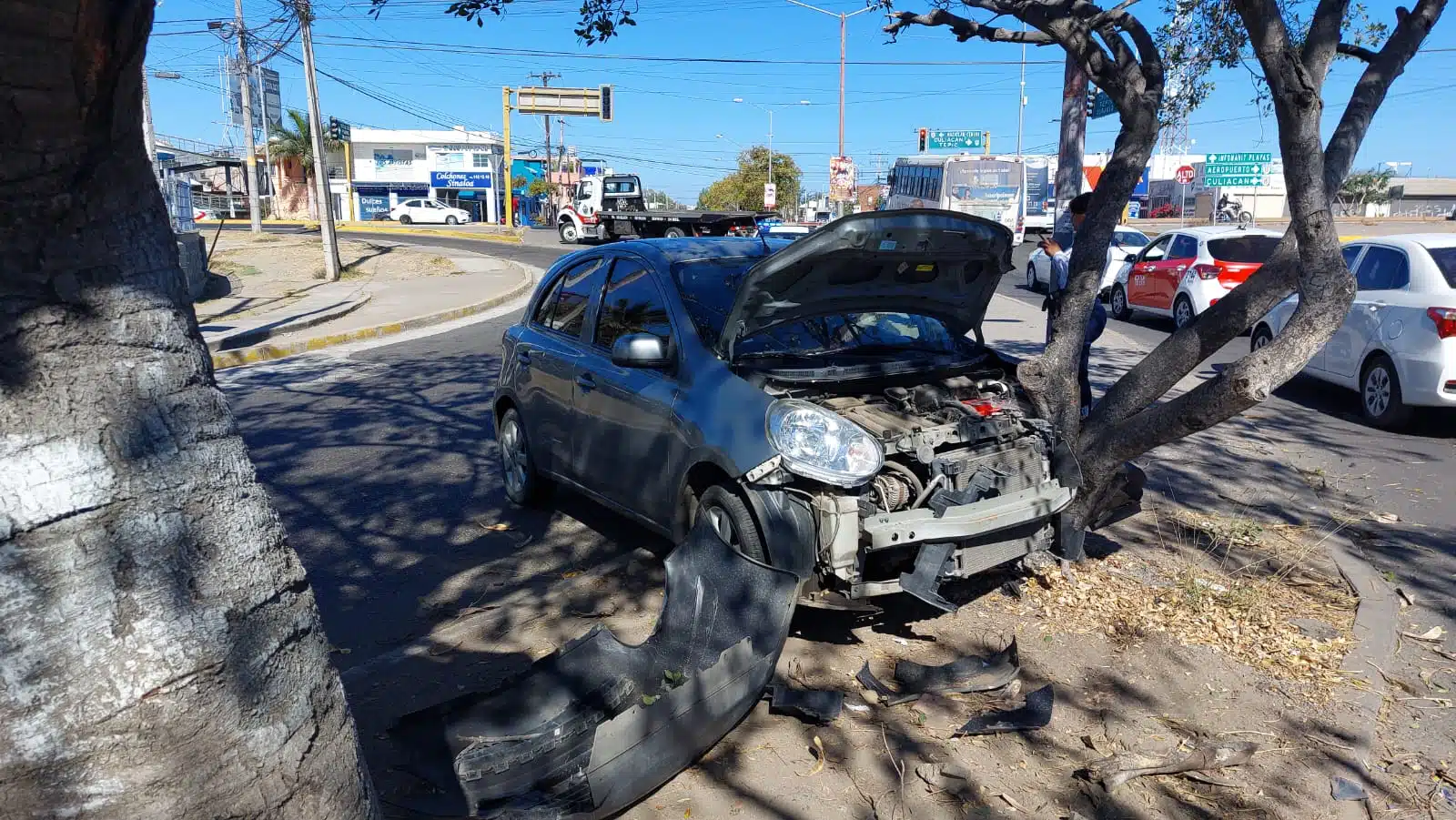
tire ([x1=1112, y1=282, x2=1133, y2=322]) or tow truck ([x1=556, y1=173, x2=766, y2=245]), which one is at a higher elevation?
tow truck ([x1=556, y1=173, x2=766, y2=245])

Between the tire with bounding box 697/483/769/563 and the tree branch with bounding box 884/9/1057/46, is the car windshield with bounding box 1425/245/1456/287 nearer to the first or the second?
the tree branch with bounding box 884/9/1057/46

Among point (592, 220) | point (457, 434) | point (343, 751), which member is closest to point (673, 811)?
point (343, 751)

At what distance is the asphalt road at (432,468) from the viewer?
5.48 m

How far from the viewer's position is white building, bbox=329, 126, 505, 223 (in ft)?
219

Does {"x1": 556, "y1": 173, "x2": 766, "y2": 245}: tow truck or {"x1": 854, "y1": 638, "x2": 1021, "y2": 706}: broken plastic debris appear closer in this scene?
{"x1": 854, "y1": 638, "x2": 1021, "y2": 706}: broken plastic debris

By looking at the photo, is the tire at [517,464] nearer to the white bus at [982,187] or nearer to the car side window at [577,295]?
the car side window at [577,295]

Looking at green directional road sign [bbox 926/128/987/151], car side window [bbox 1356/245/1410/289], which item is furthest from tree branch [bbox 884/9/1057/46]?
green directional road sign [bbox 926/128/987/151]

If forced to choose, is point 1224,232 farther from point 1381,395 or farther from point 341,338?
point 341,338

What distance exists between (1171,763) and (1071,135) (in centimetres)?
579

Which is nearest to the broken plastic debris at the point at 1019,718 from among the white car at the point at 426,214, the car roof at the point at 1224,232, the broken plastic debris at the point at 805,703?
the broken plastic debris at the point at 805,703

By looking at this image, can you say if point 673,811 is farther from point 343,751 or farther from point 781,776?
point 343,751

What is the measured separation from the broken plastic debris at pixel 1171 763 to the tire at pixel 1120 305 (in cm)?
1492

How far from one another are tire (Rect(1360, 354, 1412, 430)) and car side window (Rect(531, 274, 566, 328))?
6.85 metres

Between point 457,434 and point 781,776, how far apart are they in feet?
18.3
